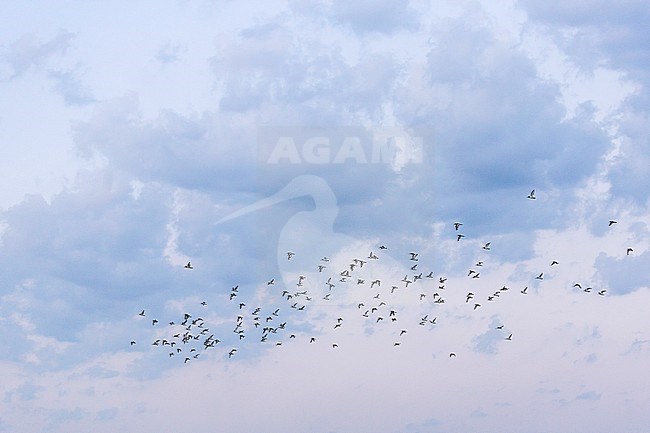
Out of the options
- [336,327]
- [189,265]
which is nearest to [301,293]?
[336,327]

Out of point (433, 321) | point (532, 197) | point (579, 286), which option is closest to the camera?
point (532, 197)

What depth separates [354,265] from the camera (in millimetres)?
166375

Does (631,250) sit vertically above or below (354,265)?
below

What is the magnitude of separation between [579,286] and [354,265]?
38252 millimetres

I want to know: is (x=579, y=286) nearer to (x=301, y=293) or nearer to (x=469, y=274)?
(x=469, y=274)

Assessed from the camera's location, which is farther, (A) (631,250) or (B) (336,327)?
(B) (336,327)

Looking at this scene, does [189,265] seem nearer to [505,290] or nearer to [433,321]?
[433,321]

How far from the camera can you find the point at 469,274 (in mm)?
167375

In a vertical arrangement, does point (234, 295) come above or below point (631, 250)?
above

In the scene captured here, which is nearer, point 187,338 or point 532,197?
point 532,197

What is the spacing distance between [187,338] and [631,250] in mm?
80241

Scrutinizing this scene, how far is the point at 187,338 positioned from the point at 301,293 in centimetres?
2336

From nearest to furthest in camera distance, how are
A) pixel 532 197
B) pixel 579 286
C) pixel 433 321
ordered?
1. pixel 532 197
2. pixel 579 286
3. pixel 433 321

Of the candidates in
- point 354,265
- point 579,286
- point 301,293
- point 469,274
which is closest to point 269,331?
point 301,293
